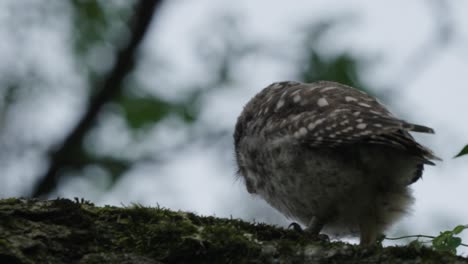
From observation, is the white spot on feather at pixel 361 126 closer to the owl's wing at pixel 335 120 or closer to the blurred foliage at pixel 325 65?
the owl's wing at pixel 335 120

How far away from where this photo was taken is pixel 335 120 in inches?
219

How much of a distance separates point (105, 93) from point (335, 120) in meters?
1.93

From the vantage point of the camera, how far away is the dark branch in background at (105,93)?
5789 mm

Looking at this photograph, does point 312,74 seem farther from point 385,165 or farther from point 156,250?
point 156,250

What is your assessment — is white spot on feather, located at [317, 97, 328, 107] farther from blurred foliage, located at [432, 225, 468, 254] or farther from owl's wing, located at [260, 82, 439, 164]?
blurred foliage, located at [432, 225, 468, 254]

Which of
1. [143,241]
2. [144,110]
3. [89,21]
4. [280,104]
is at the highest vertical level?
[89,21]

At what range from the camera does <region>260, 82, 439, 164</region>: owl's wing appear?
5.12m

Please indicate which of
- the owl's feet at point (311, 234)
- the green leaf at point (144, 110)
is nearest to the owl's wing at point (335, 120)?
the owl's feet at point (311, 234)

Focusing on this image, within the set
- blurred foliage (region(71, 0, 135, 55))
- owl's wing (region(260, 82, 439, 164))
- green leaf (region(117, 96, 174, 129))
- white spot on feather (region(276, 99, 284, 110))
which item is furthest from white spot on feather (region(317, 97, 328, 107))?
blurred foliage (region(71, 0, 135, 55))

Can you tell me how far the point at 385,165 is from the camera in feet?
17.9

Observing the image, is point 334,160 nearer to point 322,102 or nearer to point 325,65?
point 322,102

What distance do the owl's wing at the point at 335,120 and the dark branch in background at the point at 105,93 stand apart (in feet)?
4.06

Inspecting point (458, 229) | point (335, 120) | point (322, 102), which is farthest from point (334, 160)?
point (458, 229)

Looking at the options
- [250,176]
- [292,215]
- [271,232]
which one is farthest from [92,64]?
[271,232]
